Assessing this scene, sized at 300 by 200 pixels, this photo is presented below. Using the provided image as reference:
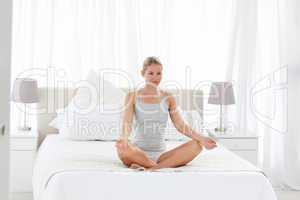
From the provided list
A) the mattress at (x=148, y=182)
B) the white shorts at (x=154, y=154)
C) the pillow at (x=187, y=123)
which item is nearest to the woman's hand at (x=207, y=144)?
the mattress at (x=148, y=182)

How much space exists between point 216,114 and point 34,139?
1.79 m

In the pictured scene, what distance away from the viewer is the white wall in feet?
5.66

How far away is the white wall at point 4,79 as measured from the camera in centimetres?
173

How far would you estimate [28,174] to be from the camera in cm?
484

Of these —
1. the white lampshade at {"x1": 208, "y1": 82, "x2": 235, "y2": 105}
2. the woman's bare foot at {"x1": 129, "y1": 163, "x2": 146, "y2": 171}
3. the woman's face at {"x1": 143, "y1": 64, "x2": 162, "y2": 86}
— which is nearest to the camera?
the woman's bare foot at {"x1": 129, "y1": 163, "x2": 146, "y2": 171}

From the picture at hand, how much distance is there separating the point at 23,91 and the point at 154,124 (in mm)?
1582

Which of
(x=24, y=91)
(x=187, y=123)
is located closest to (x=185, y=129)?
(x=187, y=123)

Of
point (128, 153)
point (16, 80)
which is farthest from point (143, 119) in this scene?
point (16, 80)

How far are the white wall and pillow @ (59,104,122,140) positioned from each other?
3.03m

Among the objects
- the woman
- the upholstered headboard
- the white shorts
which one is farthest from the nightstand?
the white shorts

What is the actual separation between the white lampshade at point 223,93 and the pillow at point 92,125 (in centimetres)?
90

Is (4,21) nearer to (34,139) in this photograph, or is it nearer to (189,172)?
(189,172)

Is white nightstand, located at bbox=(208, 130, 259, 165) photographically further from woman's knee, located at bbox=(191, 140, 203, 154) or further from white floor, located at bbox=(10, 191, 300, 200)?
woman's knee, located at bbox=(191, 140, 203, 154)

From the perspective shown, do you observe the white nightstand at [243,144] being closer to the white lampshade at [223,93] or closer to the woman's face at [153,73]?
the white lampshade at [223,93]
